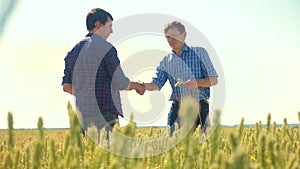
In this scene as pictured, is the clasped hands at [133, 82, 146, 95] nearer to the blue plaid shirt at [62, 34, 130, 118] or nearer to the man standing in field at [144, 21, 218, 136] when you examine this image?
the man standing in field at [144, 21, 218, 136]

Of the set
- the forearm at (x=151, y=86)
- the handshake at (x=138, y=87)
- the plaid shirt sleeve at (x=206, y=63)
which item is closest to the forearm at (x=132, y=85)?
the handshake at (x=138, y=87)

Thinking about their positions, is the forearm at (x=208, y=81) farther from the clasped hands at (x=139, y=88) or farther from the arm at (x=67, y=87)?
the arm at (x=67, y=87)

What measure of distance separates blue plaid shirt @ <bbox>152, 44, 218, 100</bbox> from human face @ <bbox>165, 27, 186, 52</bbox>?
0.26 feet

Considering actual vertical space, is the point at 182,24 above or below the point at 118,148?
above

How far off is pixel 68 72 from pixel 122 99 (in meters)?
0.72

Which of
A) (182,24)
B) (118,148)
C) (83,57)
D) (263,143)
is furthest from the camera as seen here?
(182,24)

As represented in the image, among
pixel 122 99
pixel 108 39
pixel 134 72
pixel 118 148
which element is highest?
pixel 108 39

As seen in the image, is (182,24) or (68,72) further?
(182,24)

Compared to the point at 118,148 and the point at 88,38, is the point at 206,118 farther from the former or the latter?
the point at 118,148

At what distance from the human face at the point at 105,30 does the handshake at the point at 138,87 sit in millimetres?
655

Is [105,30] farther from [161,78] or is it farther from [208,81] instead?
[208,81]

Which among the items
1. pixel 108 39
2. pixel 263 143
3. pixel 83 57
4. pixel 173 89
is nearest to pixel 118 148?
pixel 263 143

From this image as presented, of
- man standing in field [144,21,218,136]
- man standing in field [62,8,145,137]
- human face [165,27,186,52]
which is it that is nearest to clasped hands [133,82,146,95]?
man standing in field [144,21,218,136]

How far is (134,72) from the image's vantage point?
5.59m
